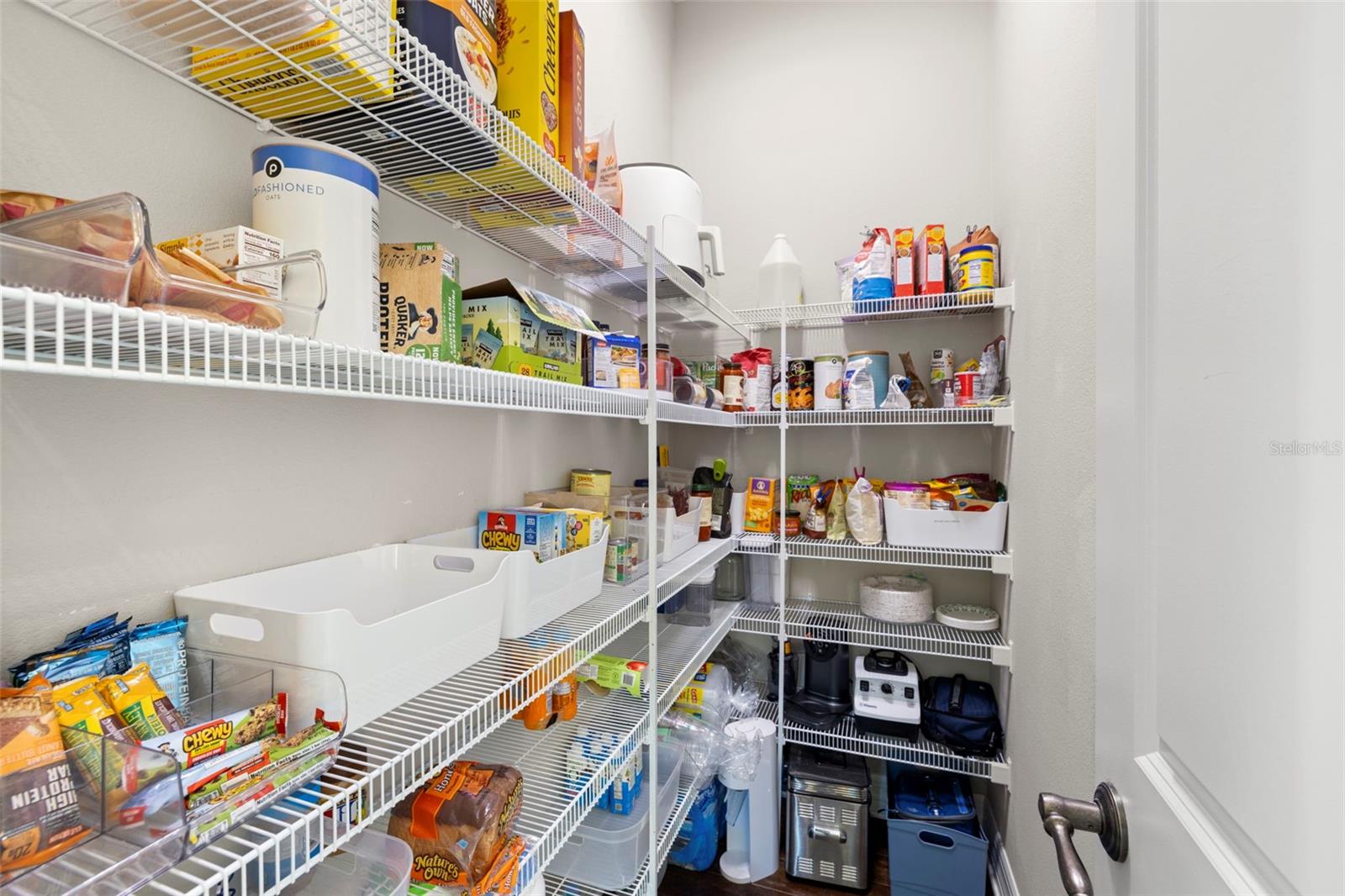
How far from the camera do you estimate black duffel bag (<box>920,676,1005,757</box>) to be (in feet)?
6.01

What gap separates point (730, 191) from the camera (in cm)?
249

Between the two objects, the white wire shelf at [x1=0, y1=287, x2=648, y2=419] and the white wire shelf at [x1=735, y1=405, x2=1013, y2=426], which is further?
the white wire shelf at [x1=735, y1=405, x2=1013, y2=426]

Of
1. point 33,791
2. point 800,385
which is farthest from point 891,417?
point 33,791

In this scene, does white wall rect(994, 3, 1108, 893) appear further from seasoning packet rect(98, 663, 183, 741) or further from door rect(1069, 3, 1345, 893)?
seasoning packet rect(98, 663, 183, 741)

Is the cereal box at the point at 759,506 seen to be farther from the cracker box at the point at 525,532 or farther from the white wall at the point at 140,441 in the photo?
the white wall at the point at 140,441

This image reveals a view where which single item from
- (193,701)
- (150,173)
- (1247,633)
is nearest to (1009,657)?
(1247,633)

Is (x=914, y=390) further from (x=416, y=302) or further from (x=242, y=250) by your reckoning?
(x=242, y=250)

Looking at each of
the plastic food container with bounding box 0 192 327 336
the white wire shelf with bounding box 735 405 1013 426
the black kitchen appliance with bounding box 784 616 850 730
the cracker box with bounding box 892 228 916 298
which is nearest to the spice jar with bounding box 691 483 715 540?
the white wire shelf with bounding box 735 405 1013 426

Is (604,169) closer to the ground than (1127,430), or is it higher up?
higher up

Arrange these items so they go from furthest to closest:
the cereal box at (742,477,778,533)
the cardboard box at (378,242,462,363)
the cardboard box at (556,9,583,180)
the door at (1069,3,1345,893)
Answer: the cereal box at (742,477,778,533), the cardboard box at (556,9,583,180), the cardboard box at (378,242,462,363), the door at (1069,3,1345,893)

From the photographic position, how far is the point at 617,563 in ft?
4.53

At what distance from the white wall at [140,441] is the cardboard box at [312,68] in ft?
0.21

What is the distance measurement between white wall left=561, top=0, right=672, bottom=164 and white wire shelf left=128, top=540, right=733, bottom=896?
5.19ft

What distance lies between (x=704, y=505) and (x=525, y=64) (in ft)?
4.45
